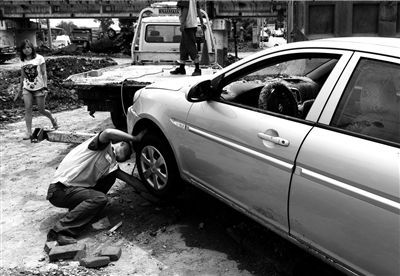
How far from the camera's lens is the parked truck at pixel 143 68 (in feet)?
22.2

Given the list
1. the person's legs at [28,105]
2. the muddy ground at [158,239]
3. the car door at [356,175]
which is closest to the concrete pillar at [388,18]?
the muddy ground at [158,239]

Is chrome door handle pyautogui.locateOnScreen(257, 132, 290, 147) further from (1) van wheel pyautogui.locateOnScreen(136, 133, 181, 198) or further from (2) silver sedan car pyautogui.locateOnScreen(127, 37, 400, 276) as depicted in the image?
(1) van wheel pyautogui.locateOnScreen(136, 133, 181, 198)

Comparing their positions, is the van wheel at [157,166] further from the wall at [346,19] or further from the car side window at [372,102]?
the wall at [346,19]

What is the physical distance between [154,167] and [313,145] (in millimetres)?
2140

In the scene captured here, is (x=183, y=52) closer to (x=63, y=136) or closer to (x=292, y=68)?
(x=63, y=136)

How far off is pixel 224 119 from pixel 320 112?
0.89m

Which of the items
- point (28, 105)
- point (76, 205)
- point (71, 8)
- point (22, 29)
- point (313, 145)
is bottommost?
point (76, 205)

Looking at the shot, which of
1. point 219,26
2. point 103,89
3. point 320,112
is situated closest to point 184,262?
point 320,112

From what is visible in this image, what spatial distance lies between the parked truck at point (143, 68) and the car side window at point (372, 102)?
4082 millimetres

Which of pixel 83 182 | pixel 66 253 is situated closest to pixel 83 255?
pixel 66 253

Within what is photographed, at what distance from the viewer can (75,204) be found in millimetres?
4469

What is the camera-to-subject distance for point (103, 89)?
6785mm

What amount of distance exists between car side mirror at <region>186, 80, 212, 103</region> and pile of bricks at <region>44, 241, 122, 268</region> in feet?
4.69

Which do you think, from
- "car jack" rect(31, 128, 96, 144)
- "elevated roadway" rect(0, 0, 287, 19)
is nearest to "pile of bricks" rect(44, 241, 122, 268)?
"car jack" rect(31, 128, 96, 144)
